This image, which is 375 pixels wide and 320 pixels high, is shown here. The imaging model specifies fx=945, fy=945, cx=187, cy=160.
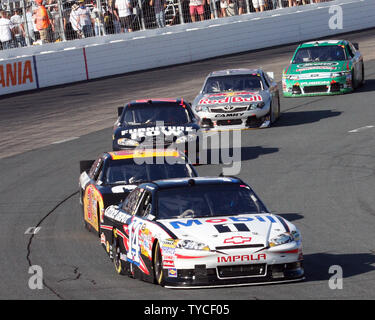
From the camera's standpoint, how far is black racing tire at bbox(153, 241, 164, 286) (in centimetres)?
1003

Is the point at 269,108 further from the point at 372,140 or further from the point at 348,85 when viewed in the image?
the point at 348,85

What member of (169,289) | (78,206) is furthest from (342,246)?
(78,206)

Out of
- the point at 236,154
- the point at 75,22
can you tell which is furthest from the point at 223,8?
the point at 236,154

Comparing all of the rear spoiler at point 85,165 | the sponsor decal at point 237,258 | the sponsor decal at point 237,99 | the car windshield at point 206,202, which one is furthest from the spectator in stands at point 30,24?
the sponsor decal at point 237,258

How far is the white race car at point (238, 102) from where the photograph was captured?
22.8 meters

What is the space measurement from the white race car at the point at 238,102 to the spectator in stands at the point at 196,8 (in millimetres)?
17317

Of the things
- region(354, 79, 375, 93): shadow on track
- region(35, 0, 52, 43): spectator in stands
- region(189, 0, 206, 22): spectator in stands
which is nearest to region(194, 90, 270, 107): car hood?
region(354, 79, 375, 93): shadow on track

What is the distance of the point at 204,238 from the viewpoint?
389 inches

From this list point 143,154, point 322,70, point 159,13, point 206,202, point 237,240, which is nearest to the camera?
point 237,240

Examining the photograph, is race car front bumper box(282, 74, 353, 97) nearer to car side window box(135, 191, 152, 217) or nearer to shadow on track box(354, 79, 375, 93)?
shadow on track box(354, 79, 375, 93)

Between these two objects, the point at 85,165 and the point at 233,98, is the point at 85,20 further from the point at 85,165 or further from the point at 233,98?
the point at 85,165

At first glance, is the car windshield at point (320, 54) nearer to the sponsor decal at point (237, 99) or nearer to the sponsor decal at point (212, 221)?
the sponsor decal at point (237, 99)

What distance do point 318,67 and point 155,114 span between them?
878cm
